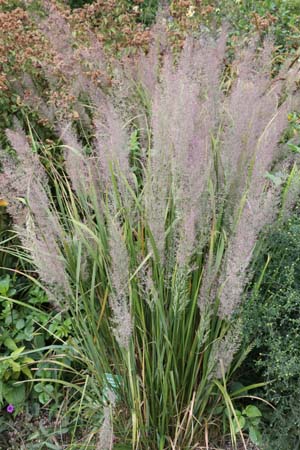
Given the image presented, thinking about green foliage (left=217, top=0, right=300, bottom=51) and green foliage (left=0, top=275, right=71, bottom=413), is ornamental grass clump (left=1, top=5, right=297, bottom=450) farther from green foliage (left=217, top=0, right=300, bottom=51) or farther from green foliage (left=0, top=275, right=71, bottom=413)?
green foliage (left=217, top=0, right=300, bottom=51)

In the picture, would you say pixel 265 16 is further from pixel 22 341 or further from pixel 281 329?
pixel 22 341

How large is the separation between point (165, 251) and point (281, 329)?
2.09ft

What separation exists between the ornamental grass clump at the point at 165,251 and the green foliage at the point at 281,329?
12 centimetres

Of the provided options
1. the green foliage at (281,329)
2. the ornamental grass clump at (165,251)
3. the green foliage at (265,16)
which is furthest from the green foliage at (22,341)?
the green foliage at (265,16)

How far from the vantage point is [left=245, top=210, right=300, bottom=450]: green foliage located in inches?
79.6

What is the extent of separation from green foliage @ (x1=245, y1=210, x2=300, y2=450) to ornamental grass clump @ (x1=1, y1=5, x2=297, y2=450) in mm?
124

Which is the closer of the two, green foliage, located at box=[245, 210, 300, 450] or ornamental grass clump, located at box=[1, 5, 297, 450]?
ornamental grass clump, located at box=[1, 5, 297, 450]

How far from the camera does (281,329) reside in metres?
2.18

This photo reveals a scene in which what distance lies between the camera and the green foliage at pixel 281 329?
202 cm

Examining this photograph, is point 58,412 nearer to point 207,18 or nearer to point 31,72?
point 31,72

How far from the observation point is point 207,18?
3727 mm

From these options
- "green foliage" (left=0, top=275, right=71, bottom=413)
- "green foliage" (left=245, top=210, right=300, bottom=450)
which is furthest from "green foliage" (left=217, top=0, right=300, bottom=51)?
"green foliage" (left=0, top=275, right=71, bottom=413)

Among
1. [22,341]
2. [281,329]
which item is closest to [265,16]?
[281,329]

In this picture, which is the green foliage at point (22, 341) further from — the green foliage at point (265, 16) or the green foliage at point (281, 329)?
the green foliage at point (265, 16)
